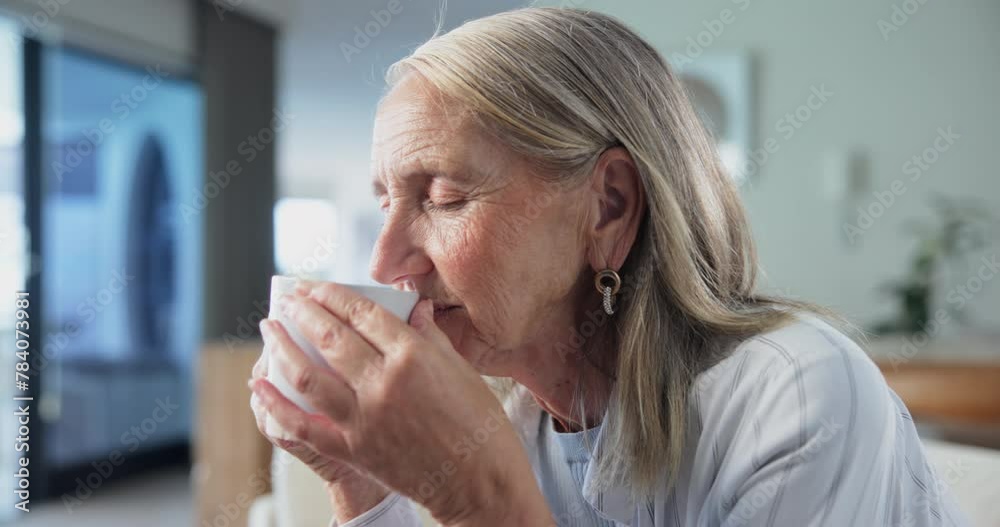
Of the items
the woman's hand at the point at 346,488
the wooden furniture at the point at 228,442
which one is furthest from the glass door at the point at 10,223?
the woman's hand at the point at 346,488

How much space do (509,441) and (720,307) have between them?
1.18ft

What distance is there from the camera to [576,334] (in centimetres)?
107

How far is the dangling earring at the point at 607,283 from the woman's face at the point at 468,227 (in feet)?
0.16

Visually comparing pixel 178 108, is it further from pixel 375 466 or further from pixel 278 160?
pixel 375 466

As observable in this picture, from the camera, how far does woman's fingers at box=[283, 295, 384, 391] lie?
2.42 ft

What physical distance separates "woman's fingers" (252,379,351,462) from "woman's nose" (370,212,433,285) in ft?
0.79

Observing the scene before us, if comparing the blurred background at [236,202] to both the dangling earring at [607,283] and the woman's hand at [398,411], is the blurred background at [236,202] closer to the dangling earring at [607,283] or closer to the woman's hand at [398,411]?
the dangling earring at [607,283]

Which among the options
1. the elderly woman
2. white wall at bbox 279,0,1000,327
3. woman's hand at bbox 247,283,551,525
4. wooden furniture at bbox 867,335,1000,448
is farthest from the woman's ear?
white wall at bbox 279,0,1000,327

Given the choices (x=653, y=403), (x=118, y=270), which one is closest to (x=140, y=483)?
(x=118, y=270)

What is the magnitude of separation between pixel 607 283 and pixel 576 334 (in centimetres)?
9

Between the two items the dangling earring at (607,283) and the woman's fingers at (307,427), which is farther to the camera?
the dangling earring at (607,283)

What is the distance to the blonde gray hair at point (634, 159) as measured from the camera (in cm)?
95

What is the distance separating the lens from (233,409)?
3.10 m

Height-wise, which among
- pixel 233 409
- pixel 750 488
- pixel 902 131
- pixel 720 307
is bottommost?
pixel 233 409
